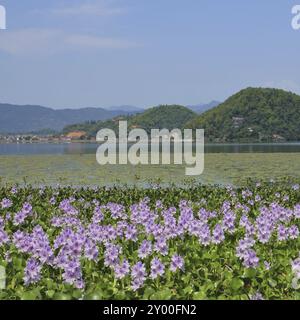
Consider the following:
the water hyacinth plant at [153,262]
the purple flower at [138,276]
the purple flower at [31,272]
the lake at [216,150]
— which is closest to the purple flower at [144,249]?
the water hyacinth plant at [153,262]

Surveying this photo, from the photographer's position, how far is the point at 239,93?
14250cm

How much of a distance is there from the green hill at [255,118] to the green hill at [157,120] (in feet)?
79.9

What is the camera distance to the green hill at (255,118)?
12850 cm

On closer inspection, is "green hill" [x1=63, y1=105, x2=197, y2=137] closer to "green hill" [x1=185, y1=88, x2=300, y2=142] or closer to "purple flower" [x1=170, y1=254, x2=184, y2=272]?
"green hill" [x1=185, y1=88, x2=300, y2=142]

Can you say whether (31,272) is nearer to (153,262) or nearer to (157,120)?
(153,262)

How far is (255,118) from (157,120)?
43910mm

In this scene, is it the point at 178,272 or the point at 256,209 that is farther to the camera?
the point at 256,209

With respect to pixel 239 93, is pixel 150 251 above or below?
below

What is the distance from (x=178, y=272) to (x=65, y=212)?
11.5 ft

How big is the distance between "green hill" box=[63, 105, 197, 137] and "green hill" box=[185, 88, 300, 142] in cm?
2436

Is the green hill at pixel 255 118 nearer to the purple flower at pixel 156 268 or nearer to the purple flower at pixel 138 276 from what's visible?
the purple flower at pixel 156 268

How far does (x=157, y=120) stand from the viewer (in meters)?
169
